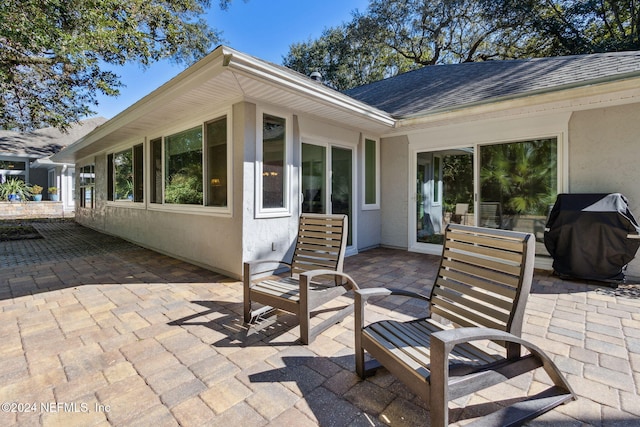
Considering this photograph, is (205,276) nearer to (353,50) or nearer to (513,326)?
(513,326)

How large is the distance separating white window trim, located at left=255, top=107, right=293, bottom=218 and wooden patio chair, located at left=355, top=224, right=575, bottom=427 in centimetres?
274

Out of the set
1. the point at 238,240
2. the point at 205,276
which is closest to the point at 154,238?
the point at 205,276

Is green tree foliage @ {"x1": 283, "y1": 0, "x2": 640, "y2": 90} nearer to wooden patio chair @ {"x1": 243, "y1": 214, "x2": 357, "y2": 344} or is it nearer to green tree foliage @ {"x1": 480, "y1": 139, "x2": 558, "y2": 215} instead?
green tree foliage @ {"x1": 480, "y1": 139, "x2": 558, "y2": 215}

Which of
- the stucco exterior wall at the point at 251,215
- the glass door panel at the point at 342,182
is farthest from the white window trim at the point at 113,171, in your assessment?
the glass door panel at the point at 342,182

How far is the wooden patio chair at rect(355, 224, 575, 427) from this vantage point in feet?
4.71

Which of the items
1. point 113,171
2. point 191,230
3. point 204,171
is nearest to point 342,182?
point 204,171

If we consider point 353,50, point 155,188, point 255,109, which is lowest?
point 155,188

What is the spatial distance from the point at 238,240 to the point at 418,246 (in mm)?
3800

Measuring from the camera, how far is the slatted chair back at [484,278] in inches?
67.6

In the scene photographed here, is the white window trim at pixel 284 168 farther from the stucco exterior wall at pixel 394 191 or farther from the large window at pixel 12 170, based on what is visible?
the large window at pixel 12 170

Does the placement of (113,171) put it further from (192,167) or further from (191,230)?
(191,230)

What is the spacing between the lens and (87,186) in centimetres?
1095

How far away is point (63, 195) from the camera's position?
54.5 ft

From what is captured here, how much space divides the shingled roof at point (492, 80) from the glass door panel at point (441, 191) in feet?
3.42
